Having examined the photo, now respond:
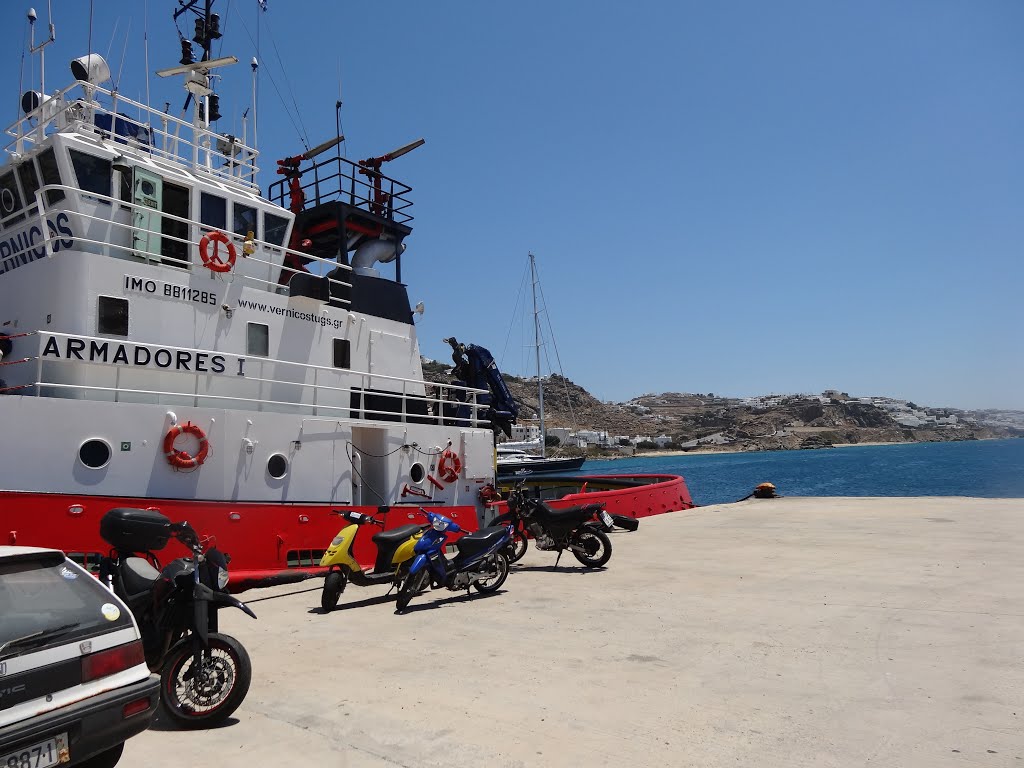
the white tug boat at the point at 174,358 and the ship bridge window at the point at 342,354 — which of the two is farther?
the ship bridge window at the point at 342,354

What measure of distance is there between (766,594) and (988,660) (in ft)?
8.74

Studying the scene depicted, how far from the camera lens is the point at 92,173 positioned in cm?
905

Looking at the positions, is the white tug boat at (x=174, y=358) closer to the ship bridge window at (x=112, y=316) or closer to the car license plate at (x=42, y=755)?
the ship bridge window at (x=112, y=316)

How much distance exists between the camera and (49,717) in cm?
292

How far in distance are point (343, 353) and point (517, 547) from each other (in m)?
4.52

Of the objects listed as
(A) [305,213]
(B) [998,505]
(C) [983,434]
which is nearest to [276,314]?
(A) [305,213]

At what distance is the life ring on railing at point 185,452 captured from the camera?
8.22m

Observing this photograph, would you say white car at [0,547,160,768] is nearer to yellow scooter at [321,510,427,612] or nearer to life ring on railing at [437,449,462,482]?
yellow scooter at [321,510,427,612]

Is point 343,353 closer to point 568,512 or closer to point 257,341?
point 257,341

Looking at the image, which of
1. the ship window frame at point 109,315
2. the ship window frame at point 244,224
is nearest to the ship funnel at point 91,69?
the ship window frame at point 244,224

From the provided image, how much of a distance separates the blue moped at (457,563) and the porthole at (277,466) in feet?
8.66

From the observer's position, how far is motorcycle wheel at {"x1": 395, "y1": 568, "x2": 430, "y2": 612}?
7387 millimetres

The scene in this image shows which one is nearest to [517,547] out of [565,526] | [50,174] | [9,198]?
[565,526]

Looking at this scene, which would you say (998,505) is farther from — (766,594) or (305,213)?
(305,213)
